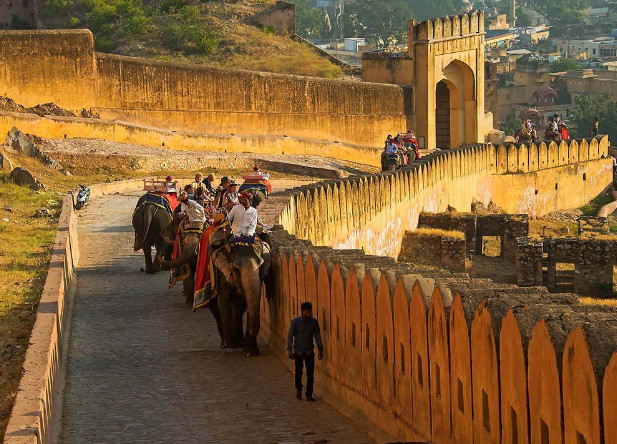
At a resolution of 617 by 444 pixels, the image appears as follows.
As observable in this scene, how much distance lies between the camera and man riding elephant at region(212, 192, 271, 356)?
12.2 metres

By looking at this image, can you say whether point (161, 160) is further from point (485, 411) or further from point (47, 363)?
point (485, 411)

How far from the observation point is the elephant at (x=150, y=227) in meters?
16.8

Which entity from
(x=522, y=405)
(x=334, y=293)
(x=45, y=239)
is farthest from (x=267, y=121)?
(x=522, y=405)

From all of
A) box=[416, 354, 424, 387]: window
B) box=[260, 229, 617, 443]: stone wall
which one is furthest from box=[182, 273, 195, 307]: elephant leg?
box=[416, 354, 424, 387]: window

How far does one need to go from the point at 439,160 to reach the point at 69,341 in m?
16.6

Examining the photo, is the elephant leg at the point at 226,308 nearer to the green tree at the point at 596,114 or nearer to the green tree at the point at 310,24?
the green tree at the point at 596,114

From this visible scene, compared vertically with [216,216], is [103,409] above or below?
below

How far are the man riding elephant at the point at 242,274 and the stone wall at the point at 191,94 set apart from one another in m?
20.8

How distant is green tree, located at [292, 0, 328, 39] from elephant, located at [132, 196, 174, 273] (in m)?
97.0

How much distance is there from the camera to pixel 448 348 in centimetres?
861

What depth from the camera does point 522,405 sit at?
750 centimetres

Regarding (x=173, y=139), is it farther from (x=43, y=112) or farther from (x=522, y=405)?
(x=522, y=405)

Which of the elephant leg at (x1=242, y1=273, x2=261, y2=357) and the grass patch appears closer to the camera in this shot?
the grass patch

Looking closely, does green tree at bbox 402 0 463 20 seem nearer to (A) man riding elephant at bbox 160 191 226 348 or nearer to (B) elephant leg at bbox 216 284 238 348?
(A) man riding elephant at bbox 160 191 226 348
